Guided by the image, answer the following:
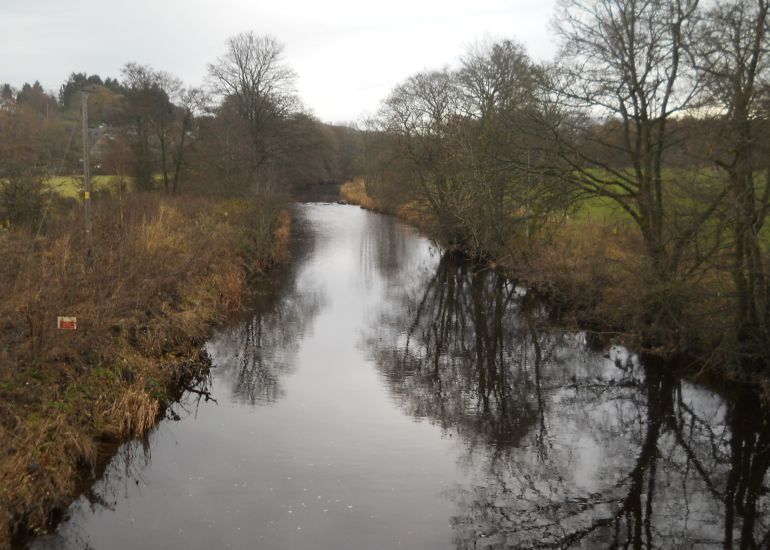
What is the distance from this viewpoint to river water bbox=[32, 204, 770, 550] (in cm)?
637

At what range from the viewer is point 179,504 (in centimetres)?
681

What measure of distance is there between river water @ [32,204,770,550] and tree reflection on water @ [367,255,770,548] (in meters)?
0.03

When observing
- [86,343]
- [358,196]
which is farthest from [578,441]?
[358,196]

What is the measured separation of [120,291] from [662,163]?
34.4 ft

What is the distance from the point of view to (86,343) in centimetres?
870

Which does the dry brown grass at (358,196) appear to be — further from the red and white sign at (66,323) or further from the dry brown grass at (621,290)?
the red and white sign at (66,323)

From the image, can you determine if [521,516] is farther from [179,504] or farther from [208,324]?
[208,324]

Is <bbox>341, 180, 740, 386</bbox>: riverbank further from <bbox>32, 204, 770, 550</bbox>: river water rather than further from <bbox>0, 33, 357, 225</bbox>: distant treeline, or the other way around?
<bbox>0, 33, 357, 225</bbox>: distant treeline

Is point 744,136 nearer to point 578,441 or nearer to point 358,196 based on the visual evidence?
point 578,441

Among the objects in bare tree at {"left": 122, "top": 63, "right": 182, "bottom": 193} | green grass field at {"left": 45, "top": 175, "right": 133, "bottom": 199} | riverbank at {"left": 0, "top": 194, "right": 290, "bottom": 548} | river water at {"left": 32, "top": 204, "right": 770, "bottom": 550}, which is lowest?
river water at {"left": 32, "top": 204, "right": 770, "bottom": 550}

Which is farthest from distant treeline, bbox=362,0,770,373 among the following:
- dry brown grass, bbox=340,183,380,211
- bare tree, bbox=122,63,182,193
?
dry brown grass, bbox=340,183,380,211

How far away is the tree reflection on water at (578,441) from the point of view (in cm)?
646

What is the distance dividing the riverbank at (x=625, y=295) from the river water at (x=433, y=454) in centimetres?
60

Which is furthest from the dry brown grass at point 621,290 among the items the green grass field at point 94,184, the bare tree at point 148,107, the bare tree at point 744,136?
the bare tree at point 148,107
